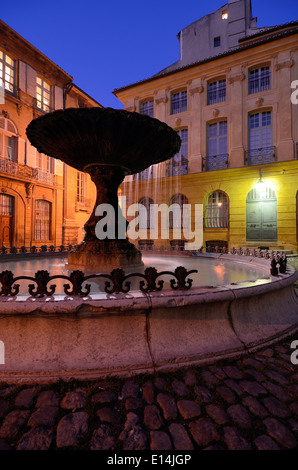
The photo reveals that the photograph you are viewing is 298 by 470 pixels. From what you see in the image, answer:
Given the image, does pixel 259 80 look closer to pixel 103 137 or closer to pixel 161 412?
pixel 103 137

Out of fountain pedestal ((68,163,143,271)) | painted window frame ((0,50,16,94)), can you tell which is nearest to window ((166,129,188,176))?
painted window frame ((0,50,16,94))

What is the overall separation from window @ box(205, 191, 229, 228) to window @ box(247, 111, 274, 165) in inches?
114

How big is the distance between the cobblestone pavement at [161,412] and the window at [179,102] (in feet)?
63.4

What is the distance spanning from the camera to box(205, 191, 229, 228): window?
52.2 feet

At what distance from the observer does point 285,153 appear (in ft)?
46.1

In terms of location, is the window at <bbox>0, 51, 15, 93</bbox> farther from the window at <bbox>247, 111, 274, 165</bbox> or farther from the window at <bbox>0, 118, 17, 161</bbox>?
the window at <bbox>247, 111, 274, 165</bbox>

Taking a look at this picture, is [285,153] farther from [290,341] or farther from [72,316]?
[72,316]

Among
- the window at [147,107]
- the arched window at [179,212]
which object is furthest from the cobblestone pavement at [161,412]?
the window at [147,107]

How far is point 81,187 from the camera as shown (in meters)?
21.5

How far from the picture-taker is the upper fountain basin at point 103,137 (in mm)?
3768

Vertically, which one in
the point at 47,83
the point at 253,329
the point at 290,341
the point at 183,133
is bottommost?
the point at 290,341
